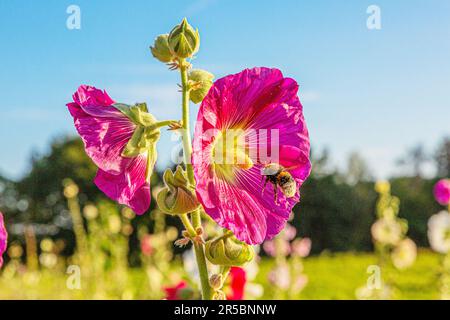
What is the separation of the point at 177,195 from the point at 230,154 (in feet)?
0.35

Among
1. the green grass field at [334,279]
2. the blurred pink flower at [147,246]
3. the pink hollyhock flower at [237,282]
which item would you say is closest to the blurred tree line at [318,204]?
the green grass field at [334,279]

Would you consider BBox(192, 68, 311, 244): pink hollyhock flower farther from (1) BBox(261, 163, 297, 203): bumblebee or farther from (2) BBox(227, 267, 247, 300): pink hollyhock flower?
(2) BBox(227, 267, 247, 300): pink hollyhock flower

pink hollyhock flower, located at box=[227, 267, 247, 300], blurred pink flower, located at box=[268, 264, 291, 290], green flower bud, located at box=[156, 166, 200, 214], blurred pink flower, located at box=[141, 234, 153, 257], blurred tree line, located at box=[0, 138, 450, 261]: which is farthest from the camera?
blurred tree line, located at box=[0, 138, 450, 261]

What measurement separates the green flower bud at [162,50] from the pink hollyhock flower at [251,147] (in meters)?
0.07

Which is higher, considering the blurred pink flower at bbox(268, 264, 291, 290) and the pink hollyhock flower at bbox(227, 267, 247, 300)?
the pink hollyhock flower at bbox(227, 267, 247, 300)

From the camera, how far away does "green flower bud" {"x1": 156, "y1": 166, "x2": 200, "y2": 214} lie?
24.4 inches

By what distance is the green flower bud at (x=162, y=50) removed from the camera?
0.67 meters

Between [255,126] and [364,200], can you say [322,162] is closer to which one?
[364,200]

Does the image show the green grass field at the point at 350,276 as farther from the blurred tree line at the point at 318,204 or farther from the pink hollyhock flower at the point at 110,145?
the pink hollyhock flower at the point at 110,145

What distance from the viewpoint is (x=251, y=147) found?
2.37 ft

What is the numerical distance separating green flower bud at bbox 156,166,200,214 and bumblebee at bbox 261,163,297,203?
4.1 inches

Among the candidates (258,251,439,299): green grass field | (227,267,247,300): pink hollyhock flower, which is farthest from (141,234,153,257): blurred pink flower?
(258,251,439,299): green grass field

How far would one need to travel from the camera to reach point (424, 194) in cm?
1359

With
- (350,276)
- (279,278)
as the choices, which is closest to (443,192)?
(279,278)
